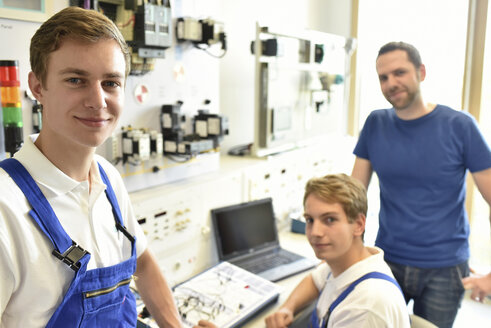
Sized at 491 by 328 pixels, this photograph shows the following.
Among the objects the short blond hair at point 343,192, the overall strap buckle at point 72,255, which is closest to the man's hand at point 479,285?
the short blond hair at point 343,192

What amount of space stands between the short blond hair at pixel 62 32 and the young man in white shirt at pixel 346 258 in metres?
0.84

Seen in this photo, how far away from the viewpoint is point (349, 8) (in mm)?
3691

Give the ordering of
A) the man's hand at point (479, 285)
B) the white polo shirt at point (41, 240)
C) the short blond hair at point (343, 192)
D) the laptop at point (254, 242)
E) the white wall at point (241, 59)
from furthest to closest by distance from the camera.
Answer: the white wall at point (241, 59), the laptop at point (254, 242), the man's hand at point (479, 285), the short blond hair at point (343, 192), the white polo shirt at point (41, 240)

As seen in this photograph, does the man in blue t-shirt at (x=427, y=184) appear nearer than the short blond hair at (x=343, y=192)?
No

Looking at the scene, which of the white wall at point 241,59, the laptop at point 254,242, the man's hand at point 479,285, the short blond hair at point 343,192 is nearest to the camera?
the short blond hair at point 343,192

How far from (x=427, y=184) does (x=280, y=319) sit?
744 millimetres

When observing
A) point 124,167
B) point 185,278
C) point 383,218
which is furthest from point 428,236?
point 124,167

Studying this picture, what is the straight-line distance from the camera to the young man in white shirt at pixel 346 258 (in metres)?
1.19

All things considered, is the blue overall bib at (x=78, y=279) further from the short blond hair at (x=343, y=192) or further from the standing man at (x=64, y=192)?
the short blond hair at (x=343, y=192)

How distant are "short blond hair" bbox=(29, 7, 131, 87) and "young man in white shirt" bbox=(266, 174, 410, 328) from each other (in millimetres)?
841

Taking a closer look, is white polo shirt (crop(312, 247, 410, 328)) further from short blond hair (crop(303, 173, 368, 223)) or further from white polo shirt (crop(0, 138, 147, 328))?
white polo shirt (crop(0, 138, 147, 328))

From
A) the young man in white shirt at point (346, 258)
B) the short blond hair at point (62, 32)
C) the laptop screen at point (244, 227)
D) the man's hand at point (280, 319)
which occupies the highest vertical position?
the short blond hair at point (62, 32)

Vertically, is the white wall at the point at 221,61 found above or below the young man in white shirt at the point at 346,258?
above

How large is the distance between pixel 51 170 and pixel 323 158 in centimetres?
241
